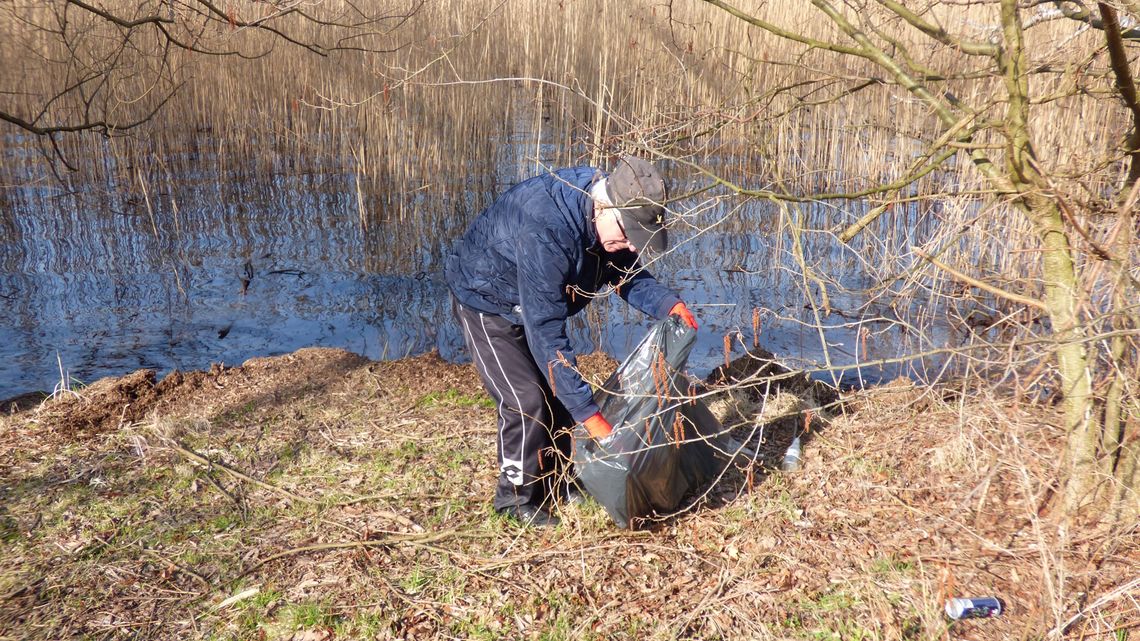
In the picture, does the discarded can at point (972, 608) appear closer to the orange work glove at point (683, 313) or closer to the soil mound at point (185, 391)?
the orange work glove at point (683, 313)

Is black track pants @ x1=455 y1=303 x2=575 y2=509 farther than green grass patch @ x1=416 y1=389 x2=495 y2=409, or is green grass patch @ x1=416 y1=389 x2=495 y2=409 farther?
green grass patch @ x1=416 y1=389 x2=495 y2=409

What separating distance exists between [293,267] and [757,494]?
4.62 meters

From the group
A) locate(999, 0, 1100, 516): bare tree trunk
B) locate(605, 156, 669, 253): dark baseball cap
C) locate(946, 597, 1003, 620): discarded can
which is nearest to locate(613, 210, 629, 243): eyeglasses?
locate(605, 156, 669, 253): dark baseball cap

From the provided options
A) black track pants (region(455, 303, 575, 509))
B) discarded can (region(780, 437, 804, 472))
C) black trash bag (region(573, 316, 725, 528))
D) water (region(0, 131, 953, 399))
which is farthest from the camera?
water (region(0, 131, 953, 399))

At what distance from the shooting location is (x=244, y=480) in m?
3.48

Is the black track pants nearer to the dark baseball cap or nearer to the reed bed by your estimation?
the dark baseball cap

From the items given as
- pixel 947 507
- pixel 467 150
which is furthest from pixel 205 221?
pixel 947 507

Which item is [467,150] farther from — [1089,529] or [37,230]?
[1089,529]

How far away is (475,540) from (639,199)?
1405 mm

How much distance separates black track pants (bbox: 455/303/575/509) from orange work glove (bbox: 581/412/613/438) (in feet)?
0.67

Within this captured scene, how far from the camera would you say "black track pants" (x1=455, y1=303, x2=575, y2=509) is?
9.93 feet

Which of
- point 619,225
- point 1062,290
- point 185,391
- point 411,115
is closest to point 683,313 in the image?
point 619,225

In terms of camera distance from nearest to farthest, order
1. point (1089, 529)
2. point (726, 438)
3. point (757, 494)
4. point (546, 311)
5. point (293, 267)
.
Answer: point (546, 311), point (1089, 529), point (757, 494), point (726, 438), point (293, 267)

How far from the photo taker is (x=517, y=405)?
304 cm
